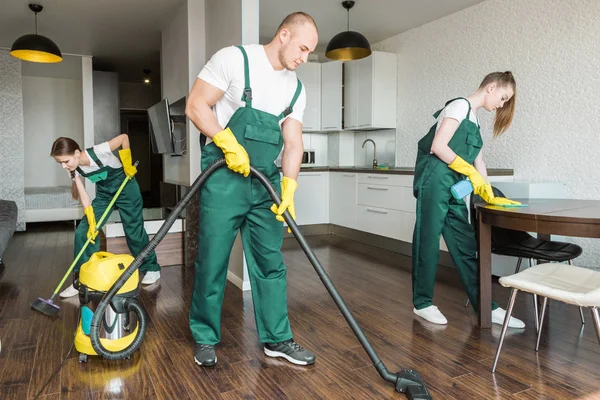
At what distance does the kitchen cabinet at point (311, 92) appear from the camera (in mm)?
5609

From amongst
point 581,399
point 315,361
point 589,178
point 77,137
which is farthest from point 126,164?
point 77,137

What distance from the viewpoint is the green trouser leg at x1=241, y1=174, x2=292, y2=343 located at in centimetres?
203

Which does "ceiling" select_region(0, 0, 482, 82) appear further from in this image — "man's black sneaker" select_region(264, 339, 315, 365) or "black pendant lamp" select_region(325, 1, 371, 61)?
"man's black sneaker" select_region(264, 339, 315, 365)

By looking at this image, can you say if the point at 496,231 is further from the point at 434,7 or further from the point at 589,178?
the point at 434,7

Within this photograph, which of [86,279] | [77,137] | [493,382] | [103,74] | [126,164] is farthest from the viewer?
[77,137]

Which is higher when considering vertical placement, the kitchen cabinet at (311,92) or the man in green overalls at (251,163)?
the kitchen cabinet at (311,92)

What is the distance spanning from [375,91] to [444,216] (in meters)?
2.94

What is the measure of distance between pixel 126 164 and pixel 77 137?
5317 mm

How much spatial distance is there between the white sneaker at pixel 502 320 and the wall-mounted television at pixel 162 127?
321 centimetres

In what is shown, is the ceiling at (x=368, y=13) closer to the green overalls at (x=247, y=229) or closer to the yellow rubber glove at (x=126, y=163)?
the yellow rubber glove at (x=126, y=163)

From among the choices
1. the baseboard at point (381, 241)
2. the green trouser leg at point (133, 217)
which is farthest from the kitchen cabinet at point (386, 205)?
the green trouser leg at point (133, 217)

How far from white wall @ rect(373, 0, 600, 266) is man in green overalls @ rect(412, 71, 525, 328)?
1.22 metres

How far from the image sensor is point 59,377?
1896 millimetres

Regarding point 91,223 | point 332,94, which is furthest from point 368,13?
point 91,223
